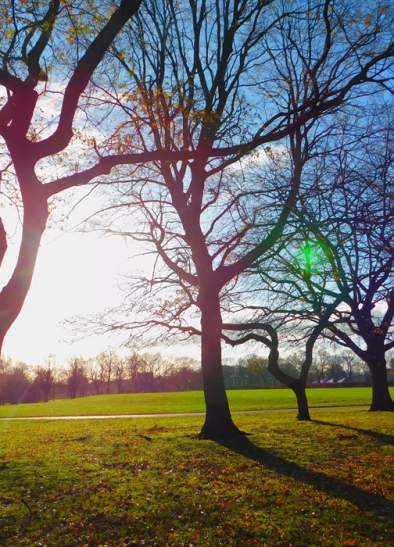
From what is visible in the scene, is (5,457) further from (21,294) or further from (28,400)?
(28,400)

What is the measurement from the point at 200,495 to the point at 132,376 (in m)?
106

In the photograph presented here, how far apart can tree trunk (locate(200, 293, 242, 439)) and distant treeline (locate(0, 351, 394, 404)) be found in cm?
8309

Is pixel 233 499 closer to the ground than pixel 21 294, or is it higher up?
closer to the ground

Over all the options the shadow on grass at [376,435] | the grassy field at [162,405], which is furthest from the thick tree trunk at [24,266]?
the grassy field at [162,405]

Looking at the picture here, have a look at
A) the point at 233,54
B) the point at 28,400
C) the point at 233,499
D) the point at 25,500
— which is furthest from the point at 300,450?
the point at 28,400

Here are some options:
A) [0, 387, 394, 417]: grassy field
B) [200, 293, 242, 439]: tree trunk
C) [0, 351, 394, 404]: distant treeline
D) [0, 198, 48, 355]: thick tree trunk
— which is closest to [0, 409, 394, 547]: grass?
[200, 293, 242, 439]: tree trunk

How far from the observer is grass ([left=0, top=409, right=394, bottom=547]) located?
5.62 metres

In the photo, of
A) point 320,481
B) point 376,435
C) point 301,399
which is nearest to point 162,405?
point 301,399

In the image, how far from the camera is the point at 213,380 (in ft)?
43.4

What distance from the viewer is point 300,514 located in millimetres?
6262

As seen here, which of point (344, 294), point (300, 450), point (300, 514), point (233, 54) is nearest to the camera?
point (300, 514)

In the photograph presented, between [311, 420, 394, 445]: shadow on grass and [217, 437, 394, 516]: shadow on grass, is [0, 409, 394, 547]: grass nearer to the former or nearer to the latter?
[217, 437, 394, 516]: shadow on grass

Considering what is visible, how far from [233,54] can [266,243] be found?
5578mm

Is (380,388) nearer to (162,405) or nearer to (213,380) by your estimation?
(213,380)
